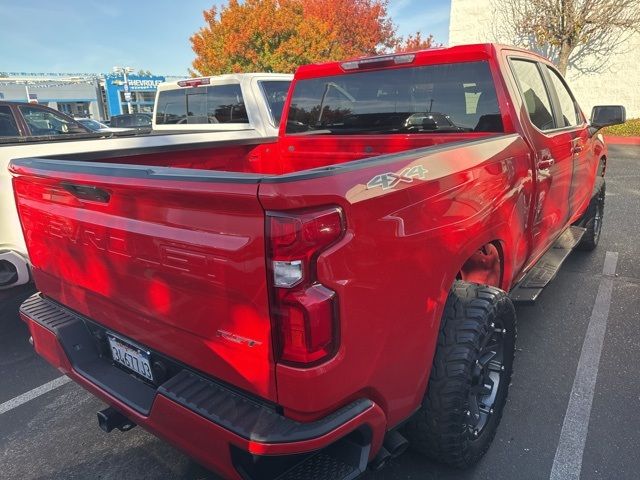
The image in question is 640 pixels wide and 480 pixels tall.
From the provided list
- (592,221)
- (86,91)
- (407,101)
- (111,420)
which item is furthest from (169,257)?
(86,91)

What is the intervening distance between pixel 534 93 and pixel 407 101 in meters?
0.95

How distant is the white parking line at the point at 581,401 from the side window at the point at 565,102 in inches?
63.8

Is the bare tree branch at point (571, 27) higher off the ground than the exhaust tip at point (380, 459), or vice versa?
the bare tree branch at point (571, 27)

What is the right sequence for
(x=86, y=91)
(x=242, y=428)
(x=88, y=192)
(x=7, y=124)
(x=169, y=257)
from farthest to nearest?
(x=86, y=91)
(x=7, y=124)
(x=88, y=192)
(x=169, y=257)
(x=242, y=428)

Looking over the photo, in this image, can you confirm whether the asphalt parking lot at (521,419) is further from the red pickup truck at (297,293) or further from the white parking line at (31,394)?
the red pickup truck at (297,293)

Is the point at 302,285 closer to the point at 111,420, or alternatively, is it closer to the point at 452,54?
the point at 111,420

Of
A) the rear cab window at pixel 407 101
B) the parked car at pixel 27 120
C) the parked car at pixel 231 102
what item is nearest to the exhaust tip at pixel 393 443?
the rear cab window at pixel 407 101

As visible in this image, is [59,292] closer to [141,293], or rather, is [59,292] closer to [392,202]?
[141,293]

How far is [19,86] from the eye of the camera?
38750 mm

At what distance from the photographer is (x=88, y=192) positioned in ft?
6.44

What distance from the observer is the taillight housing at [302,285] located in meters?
1.44

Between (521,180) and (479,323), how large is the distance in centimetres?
105

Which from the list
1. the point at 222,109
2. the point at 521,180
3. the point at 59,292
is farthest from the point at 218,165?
the point at 222,109

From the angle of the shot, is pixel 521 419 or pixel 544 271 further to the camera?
pixel 544 271
